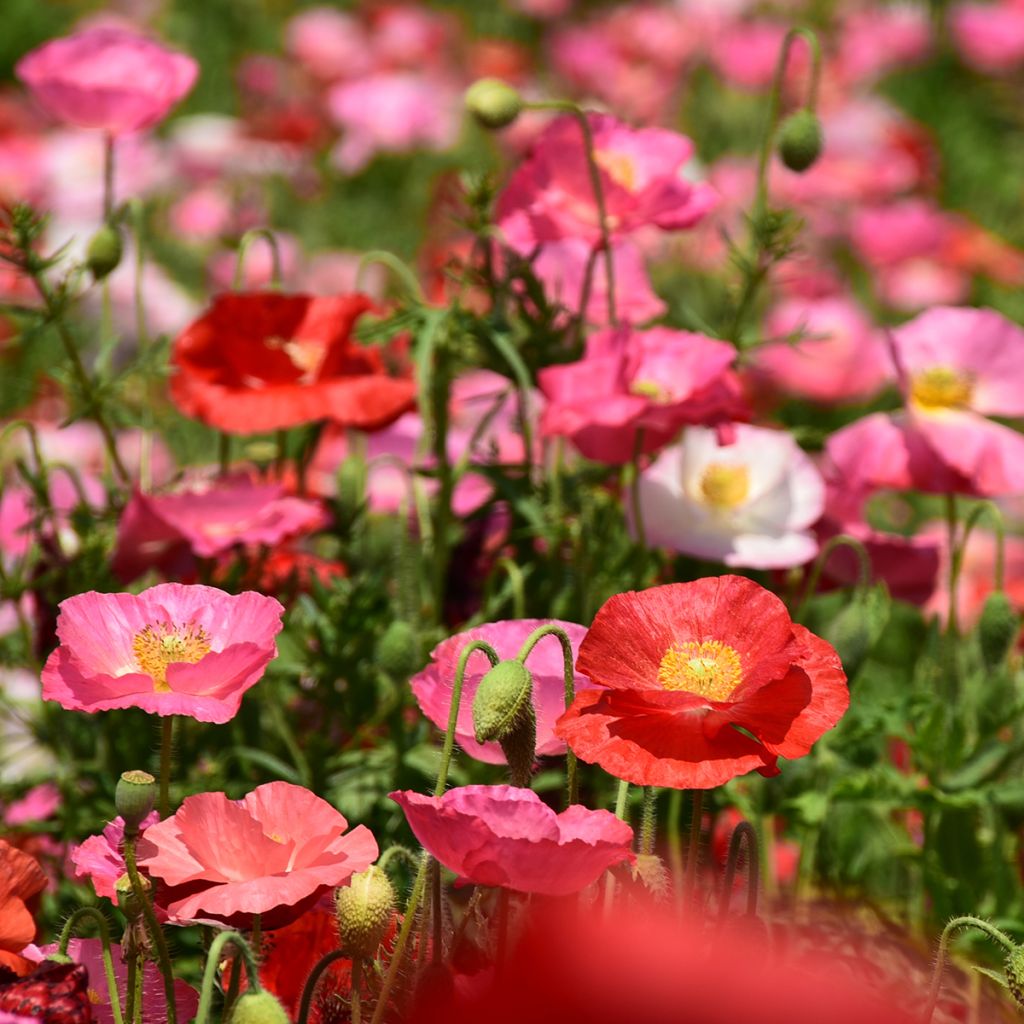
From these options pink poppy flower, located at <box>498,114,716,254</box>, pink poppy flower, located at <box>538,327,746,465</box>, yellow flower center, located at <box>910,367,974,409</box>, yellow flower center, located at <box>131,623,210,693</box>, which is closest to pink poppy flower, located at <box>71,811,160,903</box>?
yellow flower center, located at <box>131,623,210,693</box>

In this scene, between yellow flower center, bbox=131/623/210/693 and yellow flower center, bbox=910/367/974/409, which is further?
yellow flower center, bbox=910/367/974/409

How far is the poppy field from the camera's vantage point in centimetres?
122

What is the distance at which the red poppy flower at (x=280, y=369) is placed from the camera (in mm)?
1915

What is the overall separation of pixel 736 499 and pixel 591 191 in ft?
1.29

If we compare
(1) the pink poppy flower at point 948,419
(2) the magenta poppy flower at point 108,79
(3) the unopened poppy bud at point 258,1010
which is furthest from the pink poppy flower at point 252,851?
(2) the magenta poppy flower at point 108,79

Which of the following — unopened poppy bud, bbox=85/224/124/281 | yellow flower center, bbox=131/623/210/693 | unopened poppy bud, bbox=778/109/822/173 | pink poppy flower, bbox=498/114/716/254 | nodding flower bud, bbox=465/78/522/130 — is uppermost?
nodding flower bud, bbox=465/78/522/130

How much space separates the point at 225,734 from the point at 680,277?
2475mm

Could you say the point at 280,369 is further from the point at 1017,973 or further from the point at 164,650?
the point at 1017,973

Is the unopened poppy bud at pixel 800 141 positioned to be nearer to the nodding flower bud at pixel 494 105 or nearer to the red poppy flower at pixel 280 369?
the nodding flower bud at pixel 494 105

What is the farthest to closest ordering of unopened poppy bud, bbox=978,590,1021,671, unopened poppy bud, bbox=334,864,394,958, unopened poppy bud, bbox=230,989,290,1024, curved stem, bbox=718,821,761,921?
unopened poppy bud, bbox=978,590,1021,671, curved stem, bbox=718,821,761,921, unopened poppy bud, bbox=334,864,394,958, unopened poppy bud, bbox=230,989,290,1024

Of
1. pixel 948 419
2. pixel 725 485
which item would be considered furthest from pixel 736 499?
pixel 948 419

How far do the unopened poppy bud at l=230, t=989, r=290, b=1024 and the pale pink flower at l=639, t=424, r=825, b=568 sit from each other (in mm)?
901

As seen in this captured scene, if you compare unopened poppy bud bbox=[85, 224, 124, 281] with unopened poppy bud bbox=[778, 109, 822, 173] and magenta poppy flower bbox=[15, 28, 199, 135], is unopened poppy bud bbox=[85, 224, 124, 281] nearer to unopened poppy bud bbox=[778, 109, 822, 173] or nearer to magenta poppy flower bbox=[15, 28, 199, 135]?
magenta poppy flower bbox=[15, 28, 199, 135]

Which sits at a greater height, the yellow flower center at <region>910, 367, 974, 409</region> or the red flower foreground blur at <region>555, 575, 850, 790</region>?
the yellow flower center at <region>910, 367, 974, 409</region>
